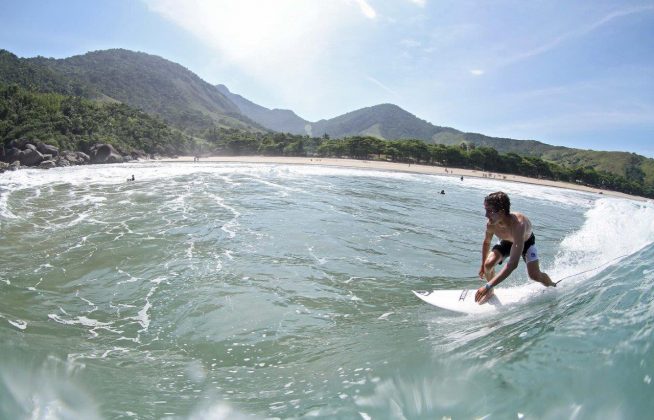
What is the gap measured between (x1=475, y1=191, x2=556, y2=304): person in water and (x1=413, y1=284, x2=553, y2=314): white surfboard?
14 cm

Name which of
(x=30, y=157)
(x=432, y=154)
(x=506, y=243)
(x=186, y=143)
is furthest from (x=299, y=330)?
(x=186, y=143)

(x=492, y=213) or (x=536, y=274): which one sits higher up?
(x=492, y=213)

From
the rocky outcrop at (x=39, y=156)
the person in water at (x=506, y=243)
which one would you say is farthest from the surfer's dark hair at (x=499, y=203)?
the rocky outcrop at (x=39, y=156)

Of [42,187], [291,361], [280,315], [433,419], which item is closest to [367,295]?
[280,315]

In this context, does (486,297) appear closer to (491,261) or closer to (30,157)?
(491,261)

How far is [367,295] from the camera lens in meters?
7.43

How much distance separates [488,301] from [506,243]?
115cm

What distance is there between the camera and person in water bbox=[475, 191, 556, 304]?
5316 millimetres

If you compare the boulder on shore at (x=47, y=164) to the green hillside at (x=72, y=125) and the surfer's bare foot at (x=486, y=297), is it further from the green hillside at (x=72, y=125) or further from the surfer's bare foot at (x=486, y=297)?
the surfer's bare foot at (x=486, y=297)

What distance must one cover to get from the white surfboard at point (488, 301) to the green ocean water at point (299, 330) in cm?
23

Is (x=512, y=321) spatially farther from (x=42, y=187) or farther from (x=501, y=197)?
(x=42, y=187)

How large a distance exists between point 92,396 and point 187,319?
8.71ft

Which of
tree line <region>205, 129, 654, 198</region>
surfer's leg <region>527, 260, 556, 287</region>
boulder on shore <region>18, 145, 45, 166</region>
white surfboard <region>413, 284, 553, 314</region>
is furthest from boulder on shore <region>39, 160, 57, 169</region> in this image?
tree line <region>205, 129, 654, 198</region>

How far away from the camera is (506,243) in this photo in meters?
6.15
